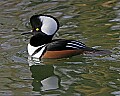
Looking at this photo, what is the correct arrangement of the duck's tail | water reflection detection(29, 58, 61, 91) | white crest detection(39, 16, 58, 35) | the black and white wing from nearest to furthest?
water reflection detection(29, 58, 61, 91) → the duck's tail → the black and white wing → white crest detection(39, 16, 58, 35)

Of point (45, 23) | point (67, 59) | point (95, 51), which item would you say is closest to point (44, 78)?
point (67, 59)

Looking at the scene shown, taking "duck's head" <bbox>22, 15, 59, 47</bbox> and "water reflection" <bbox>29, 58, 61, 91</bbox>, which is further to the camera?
"duck's head" <bbox>22, 15, 59, 47</bbox>

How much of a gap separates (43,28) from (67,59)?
2.41ft

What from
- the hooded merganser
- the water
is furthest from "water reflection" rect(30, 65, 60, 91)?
the hooded merganser

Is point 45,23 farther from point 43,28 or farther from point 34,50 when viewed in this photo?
point 34,50

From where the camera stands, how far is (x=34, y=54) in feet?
31.4

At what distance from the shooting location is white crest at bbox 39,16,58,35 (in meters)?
9.40

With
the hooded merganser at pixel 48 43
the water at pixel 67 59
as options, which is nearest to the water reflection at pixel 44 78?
the water at pixel 67 59

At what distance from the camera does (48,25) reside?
31.1 feet

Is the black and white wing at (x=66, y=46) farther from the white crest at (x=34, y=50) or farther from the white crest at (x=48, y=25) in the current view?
the white crest at (x=48, y=25)

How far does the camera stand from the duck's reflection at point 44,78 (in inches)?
310

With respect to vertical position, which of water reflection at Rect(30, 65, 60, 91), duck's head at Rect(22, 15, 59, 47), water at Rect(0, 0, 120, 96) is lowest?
water reflection at Rect(30, 65, 60, 91)

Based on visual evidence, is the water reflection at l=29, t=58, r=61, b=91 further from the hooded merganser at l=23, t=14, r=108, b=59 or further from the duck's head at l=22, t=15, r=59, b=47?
the duck's head at l=22, t=15, r=59, b=47

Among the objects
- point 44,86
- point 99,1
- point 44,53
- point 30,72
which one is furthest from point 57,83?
point 99,1
